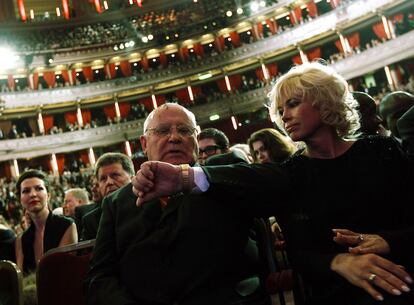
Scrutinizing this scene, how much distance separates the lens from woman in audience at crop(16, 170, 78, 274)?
3.46m

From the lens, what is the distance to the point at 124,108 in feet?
84.8

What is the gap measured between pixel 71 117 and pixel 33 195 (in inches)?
883

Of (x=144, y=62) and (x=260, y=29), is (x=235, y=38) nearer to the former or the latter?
(x=260, y=29)

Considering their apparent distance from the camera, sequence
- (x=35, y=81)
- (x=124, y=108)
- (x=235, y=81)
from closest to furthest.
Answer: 1. (x=35, y=81)
2. (x=235, y=81)
3. (x=124, y=108)

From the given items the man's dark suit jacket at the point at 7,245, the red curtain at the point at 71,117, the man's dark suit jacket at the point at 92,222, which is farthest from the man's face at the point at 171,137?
the red curtain at the point at 71,117

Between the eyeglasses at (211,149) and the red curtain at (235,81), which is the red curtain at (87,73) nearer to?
the red curtain at (235,81)

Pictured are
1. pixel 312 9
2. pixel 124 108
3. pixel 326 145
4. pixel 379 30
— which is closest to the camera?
pixel 326 145

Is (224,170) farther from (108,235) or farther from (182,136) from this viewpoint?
(108,235)

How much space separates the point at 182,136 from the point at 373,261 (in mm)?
1161

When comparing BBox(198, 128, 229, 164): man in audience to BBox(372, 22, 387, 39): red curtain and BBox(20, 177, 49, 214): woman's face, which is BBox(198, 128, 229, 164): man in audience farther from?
BBox(372, 22, 387, 39): red curtain

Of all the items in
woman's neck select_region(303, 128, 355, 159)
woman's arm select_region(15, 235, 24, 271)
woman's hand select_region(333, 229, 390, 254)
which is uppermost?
woman's neck select_region(303, 128, 355, 159)

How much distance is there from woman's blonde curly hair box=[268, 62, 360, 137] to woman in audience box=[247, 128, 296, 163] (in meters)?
1.60

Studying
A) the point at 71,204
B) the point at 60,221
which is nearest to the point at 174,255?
the point at 60,221

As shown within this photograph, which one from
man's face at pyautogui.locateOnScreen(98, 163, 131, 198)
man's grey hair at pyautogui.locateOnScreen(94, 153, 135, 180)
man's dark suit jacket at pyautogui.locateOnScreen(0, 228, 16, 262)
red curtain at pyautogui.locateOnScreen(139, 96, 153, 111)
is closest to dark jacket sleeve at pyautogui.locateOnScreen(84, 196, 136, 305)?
man's face at pyautogui.locateOnScreen(98, 163, 131, 198)
